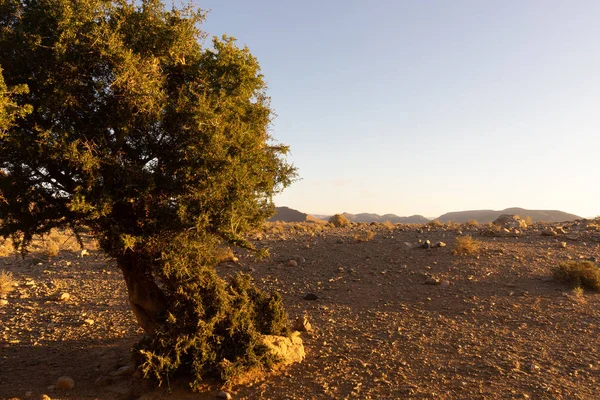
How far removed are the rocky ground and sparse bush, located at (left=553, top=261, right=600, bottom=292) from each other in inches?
11.6

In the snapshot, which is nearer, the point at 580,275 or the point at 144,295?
the point at 144,295

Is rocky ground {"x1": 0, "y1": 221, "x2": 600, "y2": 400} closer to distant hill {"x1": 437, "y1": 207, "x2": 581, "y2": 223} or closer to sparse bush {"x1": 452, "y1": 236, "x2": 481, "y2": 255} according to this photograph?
sparse bush {"x1": 452, "y1": 236, "x2": 481, "y2": 255}

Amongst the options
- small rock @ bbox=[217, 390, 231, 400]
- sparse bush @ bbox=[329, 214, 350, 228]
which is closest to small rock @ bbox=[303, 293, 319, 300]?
small rock @ bbox=[217, 390, 231, 400]

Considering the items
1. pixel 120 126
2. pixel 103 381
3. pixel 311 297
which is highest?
pixel 120 126

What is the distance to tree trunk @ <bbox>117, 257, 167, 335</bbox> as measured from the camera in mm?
7070

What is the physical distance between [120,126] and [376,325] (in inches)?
270

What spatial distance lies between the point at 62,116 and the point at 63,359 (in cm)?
495

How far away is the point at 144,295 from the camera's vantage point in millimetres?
7160

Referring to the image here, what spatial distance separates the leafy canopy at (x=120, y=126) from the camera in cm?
572

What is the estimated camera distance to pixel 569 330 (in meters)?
8.83

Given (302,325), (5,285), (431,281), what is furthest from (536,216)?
(5,285)

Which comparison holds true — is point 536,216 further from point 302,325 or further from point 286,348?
point 286,348

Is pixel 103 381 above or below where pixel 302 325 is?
below

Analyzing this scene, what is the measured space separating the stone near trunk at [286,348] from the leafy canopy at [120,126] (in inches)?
82.6
